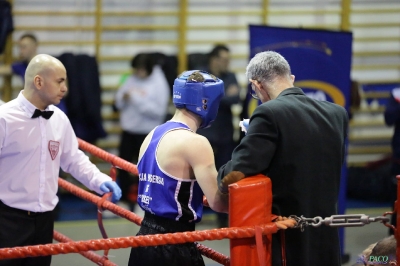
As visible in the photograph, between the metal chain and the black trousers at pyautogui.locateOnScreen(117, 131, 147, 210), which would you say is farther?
the black trousers at pyautogui.locateOnScreen(117, 131, 147, 210)

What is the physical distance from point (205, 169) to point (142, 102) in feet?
15.3

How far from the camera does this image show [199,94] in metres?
3.11

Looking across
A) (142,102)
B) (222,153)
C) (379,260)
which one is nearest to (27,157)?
(379,260)

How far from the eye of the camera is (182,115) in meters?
3.17

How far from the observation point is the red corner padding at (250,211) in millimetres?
2766

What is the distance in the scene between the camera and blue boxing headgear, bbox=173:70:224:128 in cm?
311

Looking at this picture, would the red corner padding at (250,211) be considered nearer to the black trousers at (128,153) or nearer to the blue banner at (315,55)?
the blue banner at (315,55)

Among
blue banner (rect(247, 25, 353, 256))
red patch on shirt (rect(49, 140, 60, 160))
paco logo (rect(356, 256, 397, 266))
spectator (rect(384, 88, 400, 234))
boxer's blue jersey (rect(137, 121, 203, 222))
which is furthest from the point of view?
spectator (rect(384, 88, 400, 234))

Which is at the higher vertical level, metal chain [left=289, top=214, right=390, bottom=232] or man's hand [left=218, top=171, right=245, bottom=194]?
man's hand [left=218, top=171, right=245, bottom=194]

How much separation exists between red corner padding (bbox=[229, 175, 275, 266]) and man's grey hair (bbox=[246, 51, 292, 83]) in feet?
1.55

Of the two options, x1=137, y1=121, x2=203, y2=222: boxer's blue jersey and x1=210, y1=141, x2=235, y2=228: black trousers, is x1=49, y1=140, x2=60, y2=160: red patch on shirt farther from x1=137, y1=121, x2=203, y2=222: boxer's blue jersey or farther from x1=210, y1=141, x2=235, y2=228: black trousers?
x1=210, y1=141, x2=235, y2=228: black trousers

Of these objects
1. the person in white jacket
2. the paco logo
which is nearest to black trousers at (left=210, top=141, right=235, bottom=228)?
the person in white jacket

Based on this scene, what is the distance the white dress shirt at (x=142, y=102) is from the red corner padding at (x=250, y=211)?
481cm

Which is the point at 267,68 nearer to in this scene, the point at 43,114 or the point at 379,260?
the point at 379,260
